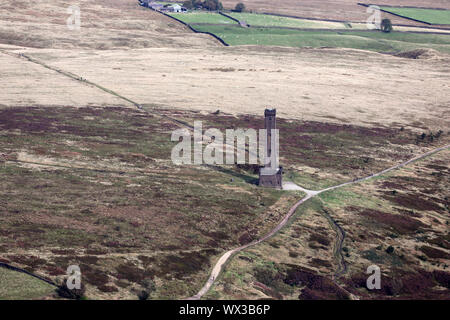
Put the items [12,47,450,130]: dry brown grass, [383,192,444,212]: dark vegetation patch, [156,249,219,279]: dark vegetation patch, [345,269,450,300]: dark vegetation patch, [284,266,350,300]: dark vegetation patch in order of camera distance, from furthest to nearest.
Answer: [12,47,450,130]: dry brown grass, [383,192,444,212]: dark vegetation patch, [345,269,450,300]: dark vegetation patch, [156,249,219,279]: dark vegetation patch, [284,266,350,300]: dark vegetation patch

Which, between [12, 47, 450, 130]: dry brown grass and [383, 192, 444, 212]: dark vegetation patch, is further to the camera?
[12, 47, 450, 130]: dry brown grass

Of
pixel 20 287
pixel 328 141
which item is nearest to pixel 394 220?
pixel 328 141

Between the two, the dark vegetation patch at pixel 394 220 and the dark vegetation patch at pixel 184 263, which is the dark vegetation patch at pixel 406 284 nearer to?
the dark vegetation patch at pixel 394 220

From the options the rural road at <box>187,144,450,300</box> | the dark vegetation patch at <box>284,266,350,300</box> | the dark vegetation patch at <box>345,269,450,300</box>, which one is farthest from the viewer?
the dark vegetation patch at <box>345,269,450,300</box>

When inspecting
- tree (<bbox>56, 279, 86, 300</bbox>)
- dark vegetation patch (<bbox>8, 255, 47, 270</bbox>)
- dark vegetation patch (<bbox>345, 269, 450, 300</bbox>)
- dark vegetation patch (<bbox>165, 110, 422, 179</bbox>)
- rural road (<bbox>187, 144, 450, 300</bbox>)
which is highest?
dark vegetation patch (<bbox>165, 110, 422, 179</bbox>)

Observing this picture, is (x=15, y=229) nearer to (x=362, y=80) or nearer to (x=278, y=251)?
(x=278, y=251)

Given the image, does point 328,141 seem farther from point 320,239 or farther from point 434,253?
point 434,253

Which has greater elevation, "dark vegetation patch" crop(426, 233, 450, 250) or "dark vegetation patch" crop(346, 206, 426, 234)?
"dark vegetation patch" crop(346, 206, 426, 234)

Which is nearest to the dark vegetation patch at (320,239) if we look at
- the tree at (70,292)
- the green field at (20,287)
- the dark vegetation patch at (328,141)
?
the dark vegetation patch at (328,141)

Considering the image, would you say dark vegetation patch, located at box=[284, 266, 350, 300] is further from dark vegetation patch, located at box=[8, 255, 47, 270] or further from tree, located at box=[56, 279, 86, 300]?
dark vegetation patch, located at box=[8, 255, 47, 270]

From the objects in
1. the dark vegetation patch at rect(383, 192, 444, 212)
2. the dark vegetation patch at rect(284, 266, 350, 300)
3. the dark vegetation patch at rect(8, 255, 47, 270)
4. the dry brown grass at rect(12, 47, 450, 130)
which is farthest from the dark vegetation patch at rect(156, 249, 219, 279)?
the dry brown grass at rect(12, 47, 450, 130)
